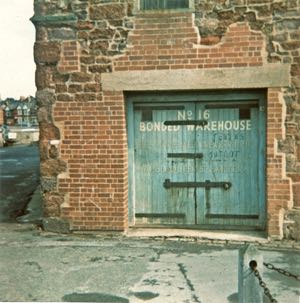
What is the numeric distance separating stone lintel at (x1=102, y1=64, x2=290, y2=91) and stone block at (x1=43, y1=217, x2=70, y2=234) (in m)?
2.41

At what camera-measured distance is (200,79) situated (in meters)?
Result: 7.34

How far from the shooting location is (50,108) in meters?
7.85

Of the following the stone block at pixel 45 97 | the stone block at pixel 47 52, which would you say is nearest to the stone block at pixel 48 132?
the stone block at pixel 45 97

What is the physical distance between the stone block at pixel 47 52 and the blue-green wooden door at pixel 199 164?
5.25ft

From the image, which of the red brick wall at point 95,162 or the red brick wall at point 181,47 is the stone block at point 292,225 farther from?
the red brick wall at point 95,162

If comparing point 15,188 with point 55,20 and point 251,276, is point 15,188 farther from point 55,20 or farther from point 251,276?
point 251,276

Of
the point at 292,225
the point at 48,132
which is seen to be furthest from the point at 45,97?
the point at 292,225

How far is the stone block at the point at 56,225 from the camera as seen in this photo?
7875mm

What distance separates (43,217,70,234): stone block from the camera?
7.88 metres

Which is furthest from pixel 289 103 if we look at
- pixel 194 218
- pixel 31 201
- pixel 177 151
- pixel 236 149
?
pixel 31 201

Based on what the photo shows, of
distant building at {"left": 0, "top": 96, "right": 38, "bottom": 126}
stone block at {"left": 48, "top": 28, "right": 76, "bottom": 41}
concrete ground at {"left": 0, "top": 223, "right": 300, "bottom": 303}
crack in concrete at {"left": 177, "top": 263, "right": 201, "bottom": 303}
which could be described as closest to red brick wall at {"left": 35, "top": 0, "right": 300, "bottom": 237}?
stone block at {"left": 48, "top": 28, "right": 76, "bottom": 41}

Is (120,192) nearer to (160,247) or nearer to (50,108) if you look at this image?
(160,247)

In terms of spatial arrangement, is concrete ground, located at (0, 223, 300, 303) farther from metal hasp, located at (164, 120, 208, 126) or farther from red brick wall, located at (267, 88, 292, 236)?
metal hasp, located at (164, 120, 208, 126)

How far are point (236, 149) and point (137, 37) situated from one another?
2464 millimetres
